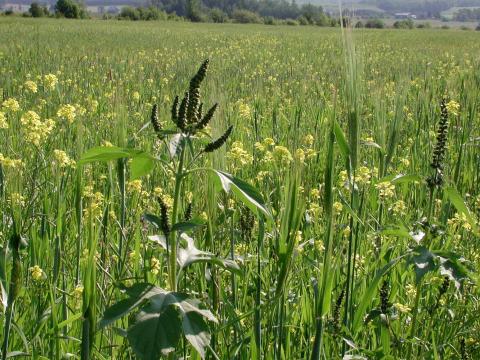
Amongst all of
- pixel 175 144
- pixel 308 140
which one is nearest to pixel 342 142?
pixel 175 144

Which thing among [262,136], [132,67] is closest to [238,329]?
[262,136]

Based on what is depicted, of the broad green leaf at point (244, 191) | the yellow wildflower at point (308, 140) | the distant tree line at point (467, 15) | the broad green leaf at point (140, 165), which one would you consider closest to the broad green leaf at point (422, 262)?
the broad green leaf at point (244, 191)

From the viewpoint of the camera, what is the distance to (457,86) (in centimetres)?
716

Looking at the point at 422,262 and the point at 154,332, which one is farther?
the point at 422,262

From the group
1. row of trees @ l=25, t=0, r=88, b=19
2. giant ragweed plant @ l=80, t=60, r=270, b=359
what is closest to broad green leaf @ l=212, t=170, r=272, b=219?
giant ragweed plant @ l=80, t=60, r=270, b=359

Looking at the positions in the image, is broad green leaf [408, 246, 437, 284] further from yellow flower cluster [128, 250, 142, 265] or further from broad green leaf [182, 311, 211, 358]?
yellow flower cluster [128, 250, 142, 265]

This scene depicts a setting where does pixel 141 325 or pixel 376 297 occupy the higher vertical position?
pixel 141 325

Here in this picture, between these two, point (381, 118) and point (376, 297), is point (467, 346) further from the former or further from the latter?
point (381, 118)

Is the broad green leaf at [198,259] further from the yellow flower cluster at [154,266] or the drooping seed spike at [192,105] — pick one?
the yellow flower cluster at [154,266]

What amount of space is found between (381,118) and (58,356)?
1.27m

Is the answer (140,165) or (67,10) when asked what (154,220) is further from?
(67,10)

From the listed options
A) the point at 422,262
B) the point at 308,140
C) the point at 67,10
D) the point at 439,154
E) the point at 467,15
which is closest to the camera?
the point at 422,262

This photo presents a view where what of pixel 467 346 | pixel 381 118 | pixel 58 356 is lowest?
pixel 467 346

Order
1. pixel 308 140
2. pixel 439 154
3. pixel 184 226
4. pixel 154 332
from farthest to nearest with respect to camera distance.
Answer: pixel 308 140
pixel 439 154
pixel 184 226
pixel 154 332
